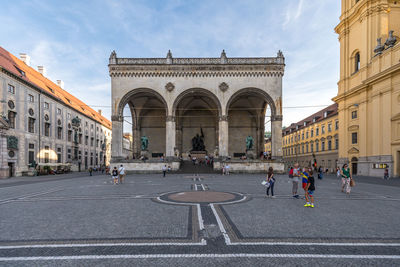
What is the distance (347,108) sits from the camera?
3338 centimetres

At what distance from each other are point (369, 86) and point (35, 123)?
46.8m

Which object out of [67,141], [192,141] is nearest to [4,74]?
[67,141]

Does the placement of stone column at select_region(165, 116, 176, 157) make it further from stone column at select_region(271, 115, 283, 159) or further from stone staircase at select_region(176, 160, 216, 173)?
stone column at select_region(271, 115, 283, 159)

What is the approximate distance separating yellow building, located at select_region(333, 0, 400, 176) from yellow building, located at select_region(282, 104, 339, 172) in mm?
7040

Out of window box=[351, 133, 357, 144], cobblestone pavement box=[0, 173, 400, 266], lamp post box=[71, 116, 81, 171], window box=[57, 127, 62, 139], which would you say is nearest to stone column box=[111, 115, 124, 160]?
window box=[57, 127, 62, 139]

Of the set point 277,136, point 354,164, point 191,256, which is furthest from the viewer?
point 277,136

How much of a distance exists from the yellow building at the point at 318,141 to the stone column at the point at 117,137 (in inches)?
1171

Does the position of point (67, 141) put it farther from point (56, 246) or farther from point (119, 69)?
point (56, 246)

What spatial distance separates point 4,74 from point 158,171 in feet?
72.9

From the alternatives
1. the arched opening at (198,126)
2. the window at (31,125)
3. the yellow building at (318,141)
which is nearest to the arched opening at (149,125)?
the arched opening at (198,126)

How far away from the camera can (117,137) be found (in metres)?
33.0

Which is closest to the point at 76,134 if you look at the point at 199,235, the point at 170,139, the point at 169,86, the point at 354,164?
the point at 170,139

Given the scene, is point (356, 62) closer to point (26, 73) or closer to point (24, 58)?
point (26, 73)

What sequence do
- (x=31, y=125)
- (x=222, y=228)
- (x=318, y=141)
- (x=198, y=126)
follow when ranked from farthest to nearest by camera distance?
1. (x=318, y=141)
2. (x=198, y=126)
3. (x=31, y=125)
4. (x=222, y=228)
